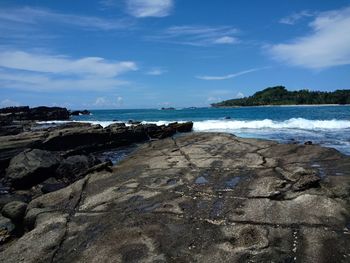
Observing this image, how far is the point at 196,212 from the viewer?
24.7 feet

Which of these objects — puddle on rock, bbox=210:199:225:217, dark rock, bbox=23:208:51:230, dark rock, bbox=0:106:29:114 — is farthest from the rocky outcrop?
puddle on rock, bbox=210:199:225:217

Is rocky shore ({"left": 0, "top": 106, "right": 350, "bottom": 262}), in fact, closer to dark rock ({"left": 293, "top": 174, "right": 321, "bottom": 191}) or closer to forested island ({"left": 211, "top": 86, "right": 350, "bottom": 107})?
dark rock ({"left": 293, "top": 174, "right": 321, "bottom": 191})

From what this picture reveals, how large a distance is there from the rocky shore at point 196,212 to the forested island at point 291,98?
125 m

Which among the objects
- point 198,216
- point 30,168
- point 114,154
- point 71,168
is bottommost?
point 114,154

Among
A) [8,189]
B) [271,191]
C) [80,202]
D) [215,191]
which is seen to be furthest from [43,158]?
[271,191]

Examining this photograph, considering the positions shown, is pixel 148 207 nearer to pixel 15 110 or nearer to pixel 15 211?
pixel 15 211

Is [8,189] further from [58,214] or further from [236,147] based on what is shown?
[236,147]

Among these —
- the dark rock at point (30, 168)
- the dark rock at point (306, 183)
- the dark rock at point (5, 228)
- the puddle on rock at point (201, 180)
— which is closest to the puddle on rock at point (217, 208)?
the puddle on rock at point (201, 180)

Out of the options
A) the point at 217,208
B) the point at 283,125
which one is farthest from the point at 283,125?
the point at 217,208

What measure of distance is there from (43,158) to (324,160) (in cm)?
1061

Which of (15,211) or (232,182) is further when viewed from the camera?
(232,182)

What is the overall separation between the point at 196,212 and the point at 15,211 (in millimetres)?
4496

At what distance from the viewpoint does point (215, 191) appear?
881 cm

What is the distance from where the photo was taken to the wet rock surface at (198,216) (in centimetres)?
605
